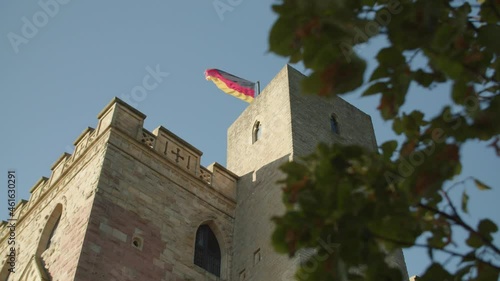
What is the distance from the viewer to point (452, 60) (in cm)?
234

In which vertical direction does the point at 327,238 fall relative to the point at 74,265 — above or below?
below

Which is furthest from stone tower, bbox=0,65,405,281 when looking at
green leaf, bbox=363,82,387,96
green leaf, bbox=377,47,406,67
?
green leaf, bbox=377,47,406,67

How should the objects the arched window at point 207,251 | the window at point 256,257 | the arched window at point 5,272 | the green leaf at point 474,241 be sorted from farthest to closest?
1. the arched window at point 5,272
2. the arched window at point 207,251
3. the window at point 256,257
4. the green leaf at point 474,241

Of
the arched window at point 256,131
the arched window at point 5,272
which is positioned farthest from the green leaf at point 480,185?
the arched window at point 5,272

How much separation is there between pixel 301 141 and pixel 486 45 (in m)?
9.25

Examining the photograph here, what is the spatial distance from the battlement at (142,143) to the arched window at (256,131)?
110 centimetres

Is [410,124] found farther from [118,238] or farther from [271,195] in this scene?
[271,195]

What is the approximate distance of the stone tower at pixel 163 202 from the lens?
31.0 feet

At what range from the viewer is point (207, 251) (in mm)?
11234

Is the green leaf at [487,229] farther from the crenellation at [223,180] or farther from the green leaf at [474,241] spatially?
the crenellation at [223,180]

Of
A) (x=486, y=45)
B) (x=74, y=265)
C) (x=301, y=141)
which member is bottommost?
(x=486, y=45)

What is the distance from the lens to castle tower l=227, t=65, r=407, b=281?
10.7 m

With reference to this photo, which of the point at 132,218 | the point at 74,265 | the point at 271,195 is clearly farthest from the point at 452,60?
the point at 271,195

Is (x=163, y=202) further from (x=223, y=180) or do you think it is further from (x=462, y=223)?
(x=462, y=223)
